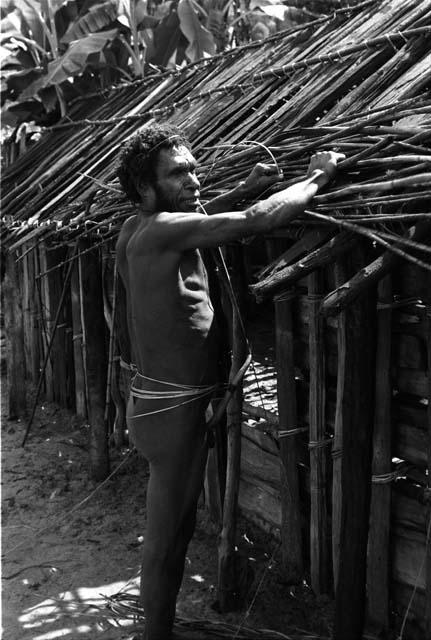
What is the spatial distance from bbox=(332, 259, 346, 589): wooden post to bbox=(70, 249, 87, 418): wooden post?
3.73 metres

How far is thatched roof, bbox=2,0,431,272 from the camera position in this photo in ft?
10.3

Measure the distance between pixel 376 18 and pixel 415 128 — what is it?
237 centimetres

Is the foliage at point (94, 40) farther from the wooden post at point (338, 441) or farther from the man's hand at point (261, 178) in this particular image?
the wooden post at point (338, 441)

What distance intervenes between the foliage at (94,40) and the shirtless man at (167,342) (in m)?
7.40

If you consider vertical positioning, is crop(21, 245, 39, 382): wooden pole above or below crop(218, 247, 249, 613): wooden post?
above

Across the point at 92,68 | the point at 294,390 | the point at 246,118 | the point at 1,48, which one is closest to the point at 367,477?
the point at 294,390

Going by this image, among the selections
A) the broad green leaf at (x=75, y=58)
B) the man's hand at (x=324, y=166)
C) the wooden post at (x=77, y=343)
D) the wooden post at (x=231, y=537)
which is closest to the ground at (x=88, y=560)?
the wooden post at (x=231, y=537)

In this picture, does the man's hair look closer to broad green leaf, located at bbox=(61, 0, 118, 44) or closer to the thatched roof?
the thatched roof

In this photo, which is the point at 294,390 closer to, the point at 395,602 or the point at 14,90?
the point at 395,602

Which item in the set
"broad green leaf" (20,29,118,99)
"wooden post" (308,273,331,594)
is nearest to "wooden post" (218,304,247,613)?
"wooden post" (308,273,331,594)

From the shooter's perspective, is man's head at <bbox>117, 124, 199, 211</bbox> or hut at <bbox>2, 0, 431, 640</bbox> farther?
man's head at <bbox>117, 124, 199, 211</bbox>

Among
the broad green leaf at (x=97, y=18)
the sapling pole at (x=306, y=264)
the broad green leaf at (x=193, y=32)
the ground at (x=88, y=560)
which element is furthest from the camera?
the broad green leaf at (x=97, y=18)

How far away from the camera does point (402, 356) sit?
3.56 meters

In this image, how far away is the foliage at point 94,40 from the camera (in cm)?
1086
